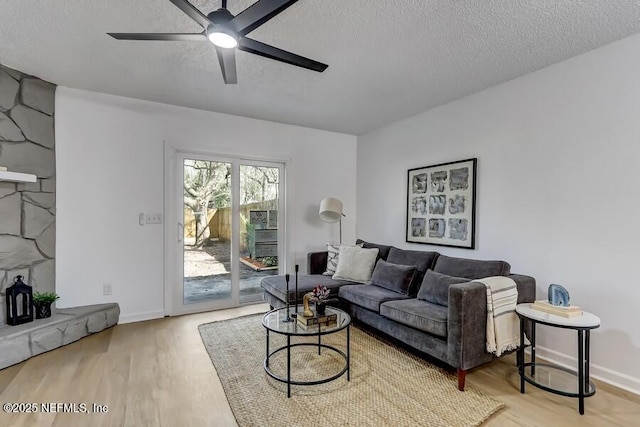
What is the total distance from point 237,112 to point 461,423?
3851mm

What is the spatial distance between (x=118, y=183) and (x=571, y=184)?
4.41 meters

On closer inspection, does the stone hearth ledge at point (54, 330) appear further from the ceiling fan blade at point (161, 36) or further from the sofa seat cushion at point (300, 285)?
the ceiling fan blade at point (161, 36)

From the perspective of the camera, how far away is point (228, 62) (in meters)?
2.10

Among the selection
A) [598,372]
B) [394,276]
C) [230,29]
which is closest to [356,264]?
[394,276]

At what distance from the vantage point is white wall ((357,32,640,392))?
7.61 ft

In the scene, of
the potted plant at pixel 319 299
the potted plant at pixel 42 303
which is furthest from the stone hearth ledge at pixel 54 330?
the potted plant at pixel 319 299

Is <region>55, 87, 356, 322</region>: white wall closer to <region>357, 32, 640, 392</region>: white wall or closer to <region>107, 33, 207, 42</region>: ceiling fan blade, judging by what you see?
<region>107, 33, 207, 42</region>: ceiling fan blade

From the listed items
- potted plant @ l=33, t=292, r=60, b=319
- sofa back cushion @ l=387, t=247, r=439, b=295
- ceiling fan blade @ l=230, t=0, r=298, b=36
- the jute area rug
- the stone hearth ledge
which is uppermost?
ceiling fan blade @ l=230, t=0, r=298, b=36

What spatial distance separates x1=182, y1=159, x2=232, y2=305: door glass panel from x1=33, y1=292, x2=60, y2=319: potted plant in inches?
50.5

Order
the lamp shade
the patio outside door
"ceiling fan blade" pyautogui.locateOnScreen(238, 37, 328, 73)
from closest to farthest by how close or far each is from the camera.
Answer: "ceiling fan blade" pyautogui.locateOnScreen(238, 37, 328, 73), the patio outside door, the lamp shade

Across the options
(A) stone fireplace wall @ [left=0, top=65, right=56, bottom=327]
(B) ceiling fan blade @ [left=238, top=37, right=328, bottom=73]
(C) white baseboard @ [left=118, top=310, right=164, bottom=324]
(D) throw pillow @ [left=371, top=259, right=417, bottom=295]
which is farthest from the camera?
(C) white baseboard @ [left=118, top=310, right=164, bottom=324]

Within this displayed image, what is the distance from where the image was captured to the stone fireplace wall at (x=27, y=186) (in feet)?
9.50

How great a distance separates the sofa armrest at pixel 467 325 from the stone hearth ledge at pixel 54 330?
332 cm

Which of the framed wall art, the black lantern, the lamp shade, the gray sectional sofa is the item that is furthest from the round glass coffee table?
the black lantern
